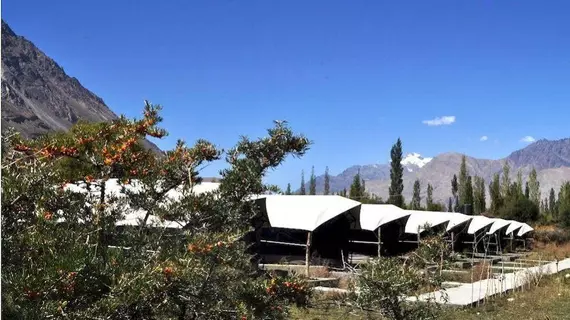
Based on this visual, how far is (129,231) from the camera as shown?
331 cm

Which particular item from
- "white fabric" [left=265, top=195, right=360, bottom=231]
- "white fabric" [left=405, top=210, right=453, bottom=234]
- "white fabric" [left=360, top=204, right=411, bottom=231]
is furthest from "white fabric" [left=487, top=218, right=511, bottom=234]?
"white fabric" [left=265, top=195, right=360, bottom=231]

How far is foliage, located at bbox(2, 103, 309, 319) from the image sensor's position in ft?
8.28

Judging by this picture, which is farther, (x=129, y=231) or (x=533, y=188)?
(x=533, y=188)

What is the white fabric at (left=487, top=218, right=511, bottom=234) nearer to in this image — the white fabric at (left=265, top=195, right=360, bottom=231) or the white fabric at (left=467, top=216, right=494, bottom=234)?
the white fabric at (left=467, top=216, right=494, bottom=234)

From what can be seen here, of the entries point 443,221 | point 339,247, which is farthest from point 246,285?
point 443,221

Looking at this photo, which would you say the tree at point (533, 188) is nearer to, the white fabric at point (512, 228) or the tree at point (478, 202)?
the tree at point (478, 202)

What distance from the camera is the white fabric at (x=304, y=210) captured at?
2139 centimetres

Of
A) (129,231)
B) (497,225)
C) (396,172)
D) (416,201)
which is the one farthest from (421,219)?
(396,172)

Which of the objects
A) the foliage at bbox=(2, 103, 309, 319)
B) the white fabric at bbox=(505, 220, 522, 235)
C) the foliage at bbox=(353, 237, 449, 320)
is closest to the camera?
the foliage at bbox=(2, 103, 309, 319)

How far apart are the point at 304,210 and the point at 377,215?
18.0 feet

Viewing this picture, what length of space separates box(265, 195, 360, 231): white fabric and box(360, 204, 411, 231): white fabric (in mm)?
2995

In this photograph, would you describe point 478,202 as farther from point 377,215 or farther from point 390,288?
point 390,288

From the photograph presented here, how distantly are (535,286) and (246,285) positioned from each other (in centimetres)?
1539

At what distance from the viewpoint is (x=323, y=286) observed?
626 inches
